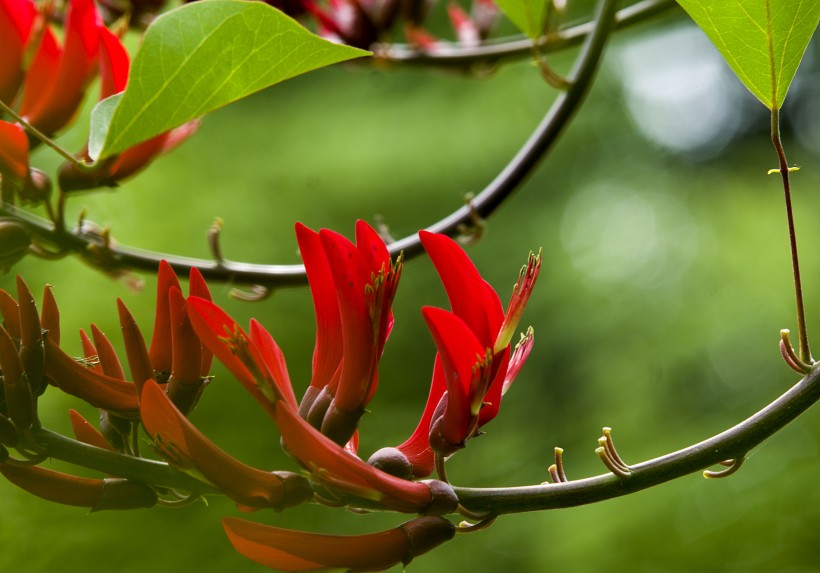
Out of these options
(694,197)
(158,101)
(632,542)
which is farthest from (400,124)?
(158,101)

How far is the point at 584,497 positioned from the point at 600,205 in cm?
181

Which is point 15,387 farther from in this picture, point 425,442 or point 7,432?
point 425,442

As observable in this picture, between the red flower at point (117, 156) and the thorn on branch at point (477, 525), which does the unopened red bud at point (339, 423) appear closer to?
the thorn on branch at point (477, 525)

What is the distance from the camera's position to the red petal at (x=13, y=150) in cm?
35

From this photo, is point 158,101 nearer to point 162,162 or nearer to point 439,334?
point 439,334

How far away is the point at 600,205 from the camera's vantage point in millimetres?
2016

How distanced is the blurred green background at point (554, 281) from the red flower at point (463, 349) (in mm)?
872

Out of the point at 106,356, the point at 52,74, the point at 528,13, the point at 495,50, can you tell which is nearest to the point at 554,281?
the point at 495,50

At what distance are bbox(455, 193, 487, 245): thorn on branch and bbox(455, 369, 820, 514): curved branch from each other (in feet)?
0.72

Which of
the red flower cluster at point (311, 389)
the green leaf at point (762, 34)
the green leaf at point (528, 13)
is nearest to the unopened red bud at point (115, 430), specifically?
the red flower cluster at point (311, 389)

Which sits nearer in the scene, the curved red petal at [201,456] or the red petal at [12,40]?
the curved red petal at [201,456]

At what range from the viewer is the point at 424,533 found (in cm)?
27

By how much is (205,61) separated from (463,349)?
0.40 feet

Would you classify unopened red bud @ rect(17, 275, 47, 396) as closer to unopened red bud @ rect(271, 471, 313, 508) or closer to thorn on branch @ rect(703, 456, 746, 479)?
unopened red bud @ rect(271, 471, 313, 508)
